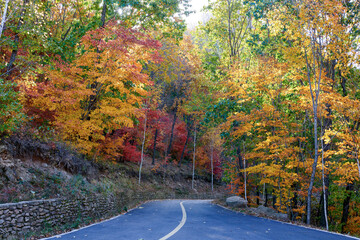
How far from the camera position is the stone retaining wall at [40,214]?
6.98 m

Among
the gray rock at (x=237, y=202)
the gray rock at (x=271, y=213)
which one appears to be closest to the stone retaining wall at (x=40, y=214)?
the gray rock at (x=271, y=213)

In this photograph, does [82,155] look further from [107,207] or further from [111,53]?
[111,53]

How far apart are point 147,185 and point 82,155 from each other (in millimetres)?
13095

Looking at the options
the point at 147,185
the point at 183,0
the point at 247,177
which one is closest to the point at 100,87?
the point at 183,0

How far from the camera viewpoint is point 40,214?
8070mm

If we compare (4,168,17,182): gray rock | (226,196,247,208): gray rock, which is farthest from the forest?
(4,168,17,182): gray rock

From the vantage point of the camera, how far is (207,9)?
22016 mm

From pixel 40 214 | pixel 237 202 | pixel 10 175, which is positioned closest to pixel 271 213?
pixel 237 202

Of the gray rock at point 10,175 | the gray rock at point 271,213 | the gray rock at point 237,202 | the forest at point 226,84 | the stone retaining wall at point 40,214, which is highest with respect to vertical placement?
the forest at point 226,84

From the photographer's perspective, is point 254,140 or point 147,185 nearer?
point 254,140

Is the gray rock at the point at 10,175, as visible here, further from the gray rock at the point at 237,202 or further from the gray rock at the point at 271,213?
the gray rock at the point at 237,202

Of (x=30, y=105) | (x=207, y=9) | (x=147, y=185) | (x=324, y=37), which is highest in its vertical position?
(x=207, y=9)

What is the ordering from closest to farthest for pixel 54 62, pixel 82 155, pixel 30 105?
pixel 30 105 → pixel 54 62 → pixel 82 155

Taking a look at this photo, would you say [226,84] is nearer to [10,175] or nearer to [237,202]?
[237,202]
